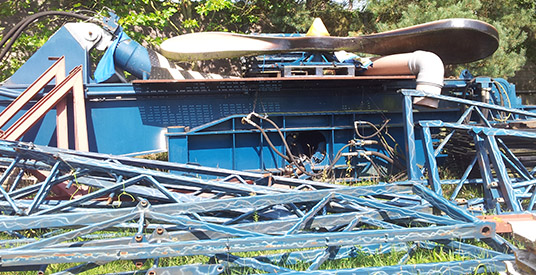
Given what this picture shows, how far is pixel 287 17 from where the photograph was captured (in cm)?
951

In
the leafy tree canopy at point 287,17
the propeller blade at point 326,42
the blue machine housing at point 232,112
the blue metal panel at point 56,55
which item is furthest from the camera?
the leafy tree canopy at point 287,17

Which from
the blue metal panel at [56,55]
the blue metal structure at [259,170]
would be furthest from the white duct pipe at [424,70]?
the blue metal panel at [56,55]

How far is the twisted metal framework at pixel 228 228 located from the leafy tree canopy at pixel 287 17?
485 cm

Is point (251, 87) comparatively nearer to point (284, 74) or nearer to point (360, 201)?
point (284, 74)

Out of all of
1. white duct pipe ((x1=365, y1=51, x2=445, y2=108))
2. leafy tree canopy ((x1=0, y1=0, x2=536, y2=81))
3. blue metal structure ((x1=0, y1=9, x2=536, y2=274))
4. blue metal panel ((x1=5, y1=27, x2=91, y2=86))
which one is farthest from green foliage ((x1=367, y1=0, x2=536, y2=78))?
blue metal panel ((x1=5, y1=27, x2=91, y2=86))

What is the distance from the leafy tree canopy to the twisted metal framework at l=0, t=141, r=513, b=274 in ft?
15.9

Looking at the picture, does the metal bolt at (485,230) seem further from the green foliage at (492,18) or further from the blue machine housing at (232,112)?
the green foliage at (492,18)

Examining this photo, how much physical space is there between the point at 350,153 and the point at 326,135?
0.43m

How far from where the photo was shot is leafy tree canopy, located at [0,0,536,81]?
812 cm

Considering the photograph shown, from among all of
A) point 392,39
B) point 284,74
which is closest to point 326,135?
point 284,74

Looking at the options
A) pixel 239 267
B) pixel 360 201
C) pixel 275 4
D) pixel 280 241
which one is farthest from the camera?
pixel 275 4

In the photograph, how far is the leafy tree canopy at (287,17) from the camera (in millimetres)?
8125

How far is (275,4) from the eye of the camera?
389 inches

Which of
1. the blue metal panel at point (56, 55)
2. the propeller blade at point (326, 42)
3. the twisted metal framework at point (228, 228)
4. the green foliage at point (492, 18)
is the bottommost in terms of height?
the twisted metal framework at point (228, 228)
